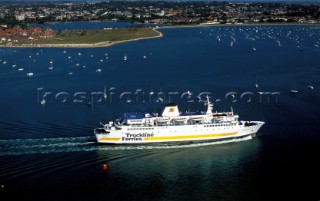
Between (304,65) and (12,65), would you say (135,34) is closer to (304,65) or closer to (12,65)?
(12,65)

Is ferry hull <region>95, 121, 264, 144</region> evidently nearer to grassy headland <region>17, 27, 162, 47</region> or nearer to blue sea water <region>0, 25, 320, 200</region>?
blue sea water <region>0, 25, 320, 200</region>

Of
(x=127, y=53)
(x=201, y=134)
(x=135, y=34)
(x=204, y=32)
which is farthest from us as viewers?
(x=204, y=32)

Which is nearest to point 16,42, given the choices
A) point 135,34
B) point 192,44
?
point 135,34

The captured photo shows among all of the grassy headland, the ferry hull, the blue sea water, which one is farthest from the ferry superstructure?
the grassy headland

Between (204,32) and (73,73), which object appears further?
(204,32)

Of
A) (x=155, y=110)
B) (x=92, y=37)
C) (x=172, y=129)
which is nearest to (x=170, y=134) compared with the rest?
(x=172, y=129)

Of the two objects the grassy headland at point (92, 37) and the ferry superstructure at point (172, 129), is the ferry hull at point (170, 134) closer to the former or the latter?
the ferry superstructure at point (172, 129)

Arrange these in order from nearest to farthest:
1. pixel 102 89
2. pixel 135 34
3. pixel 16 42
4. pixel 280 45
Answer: pixel 102 89 < pixel 280 45 < pixel 16 42 < pixel 135 34
